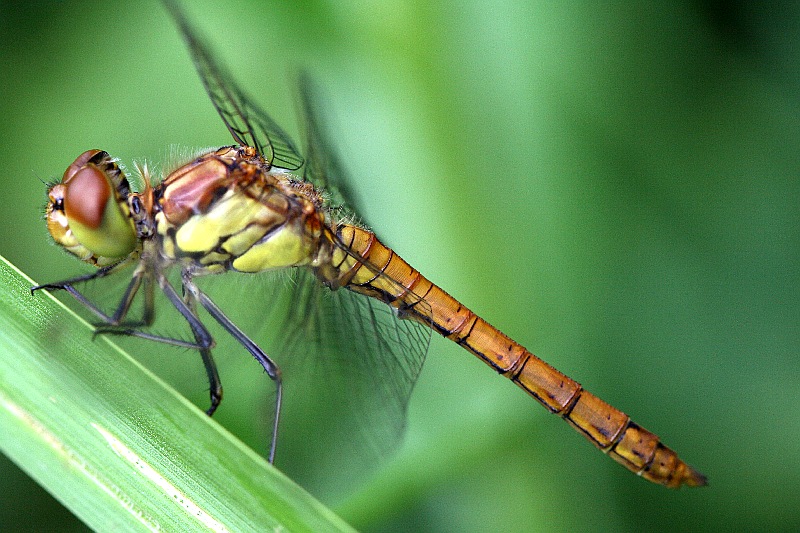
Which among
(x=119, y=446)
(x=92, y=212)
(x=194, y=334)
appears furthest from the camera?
(x=194, y=334)

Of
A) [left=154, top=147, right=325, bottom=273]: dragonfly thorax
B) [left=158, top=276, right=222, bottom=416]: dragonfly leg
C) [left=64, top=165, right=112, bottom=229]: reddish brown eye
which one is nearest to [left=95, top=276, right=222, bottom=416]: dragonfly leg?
[left=158, top=276, right=222, bottom=416]: dragonfly leg

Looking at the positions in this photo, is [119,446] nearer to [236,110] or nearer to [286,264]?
[286,264]

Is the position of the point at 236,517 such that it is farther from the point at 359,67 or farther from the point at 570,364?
the point at 359,67

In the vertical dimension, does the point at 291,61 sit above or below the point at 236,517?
above

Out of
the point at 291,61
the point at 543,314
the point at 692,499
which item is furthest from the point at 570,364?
the point at 291,61

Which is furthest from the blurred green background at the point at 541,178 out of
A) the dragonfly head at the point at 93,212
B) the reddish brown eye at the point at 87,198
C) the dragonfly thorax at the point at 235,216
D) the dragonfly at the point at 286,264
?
the reddish brown eye at the point at 87,198

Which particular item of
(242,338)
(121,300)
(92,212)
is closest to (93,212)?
(92,212)
